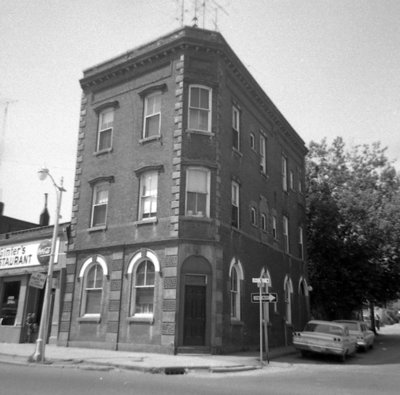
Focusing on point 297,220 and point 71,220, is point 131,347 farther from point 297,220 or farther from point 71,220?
point 297,220

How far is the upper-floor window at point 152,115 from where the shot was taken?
830 inches

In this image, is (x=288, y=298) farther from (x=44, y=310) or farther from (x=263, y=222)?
(x=44, y=310)

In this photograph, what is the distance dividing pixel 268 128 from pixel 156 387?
19661 millimetres

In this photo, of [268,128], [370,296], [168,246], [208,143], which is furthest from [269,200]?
[370,296]

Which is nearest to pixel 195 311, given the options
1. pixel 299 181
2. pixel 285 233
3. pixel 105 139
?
pixel 105 139

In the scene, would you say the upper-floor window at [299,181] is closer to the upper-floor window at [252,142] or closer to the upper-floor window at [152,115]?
the upper-floor window at [252,142]

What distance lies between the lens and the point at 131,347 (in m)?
18.4

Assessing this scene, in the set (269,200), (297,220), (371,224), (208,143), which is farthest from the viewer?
(371,224)

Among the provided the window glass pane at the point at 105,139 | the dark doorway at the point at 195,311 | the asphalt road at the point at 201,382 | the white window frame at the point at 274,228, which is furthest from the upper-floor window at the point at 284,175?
the asphalt road at the point at 201,382

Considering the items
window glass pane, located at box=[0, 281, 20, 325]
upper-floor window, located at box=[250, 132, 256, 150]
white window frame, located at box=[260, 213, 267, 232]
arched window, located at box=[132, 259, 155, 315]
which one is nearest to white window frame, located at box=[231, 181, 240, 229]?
white window frame, located at box=[260, 213, 267, 232]

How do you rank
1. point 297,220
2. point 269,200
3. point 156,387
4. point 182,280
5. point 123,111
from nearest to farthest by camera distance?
1. point 156,387
2. point 182,280
3. point 123,111
4. point 269,200
5. point 297,220

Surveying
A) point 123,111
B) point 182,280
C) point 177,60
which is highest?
point 177,60

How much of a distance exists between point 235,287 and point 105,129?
9.82 metres

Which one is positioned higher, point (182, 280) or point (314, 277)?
point (314, 277)
